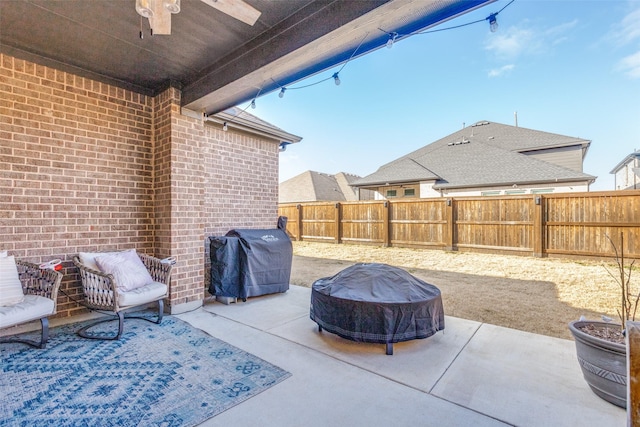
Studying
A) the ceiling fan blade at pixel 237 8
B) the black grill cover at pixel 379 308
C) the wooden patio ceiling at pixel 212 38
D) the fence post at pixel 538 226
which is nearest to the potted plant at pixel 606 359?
the black grill cover at pixel 379 308

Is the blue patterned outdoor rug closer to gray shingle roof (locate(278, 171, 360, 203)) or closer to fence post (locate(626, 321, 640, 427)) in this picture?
fence post (locate(626, 321, 640, 427))

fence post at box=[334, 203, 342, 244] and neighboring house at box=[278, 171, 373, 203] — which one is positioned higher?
neighboring house at box=[278, 171, 373, 203]

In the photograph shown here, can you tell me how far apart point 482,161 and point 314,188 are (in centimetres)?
1254

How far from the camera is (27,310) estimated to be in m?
2.70

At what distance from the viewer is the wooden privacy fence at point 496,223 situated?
7.14m

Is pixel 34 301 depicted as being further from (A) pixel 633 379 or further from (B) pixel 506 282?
(B) pixel 506 282

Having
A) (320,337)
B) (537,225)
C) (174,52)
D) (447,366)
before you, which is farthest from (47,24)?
(537,225)

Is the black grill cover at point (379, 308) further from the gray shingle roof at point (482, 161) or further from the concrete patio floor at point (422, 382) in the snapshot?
the gray shingle roof at point (482, 161)

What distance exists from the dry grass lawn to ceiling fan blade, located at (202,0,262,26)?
412 cm

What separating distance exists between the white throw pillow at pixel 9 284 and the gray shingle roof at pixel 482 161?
1300 centimetres

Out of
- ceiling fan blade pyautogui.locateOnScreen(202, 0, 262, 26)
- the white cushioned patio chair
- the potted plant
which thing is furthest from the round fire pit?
ceiling fan blade pyautogui.locateOnScreen(202, 0, 262, 26)

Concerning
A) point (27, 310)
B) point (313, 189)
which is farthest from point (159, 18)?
point (313, 189)

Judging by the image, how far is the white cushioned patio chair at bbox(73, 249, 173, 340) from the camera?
3139 millimetres

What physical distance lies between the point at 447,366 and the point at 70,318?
14.3ft
